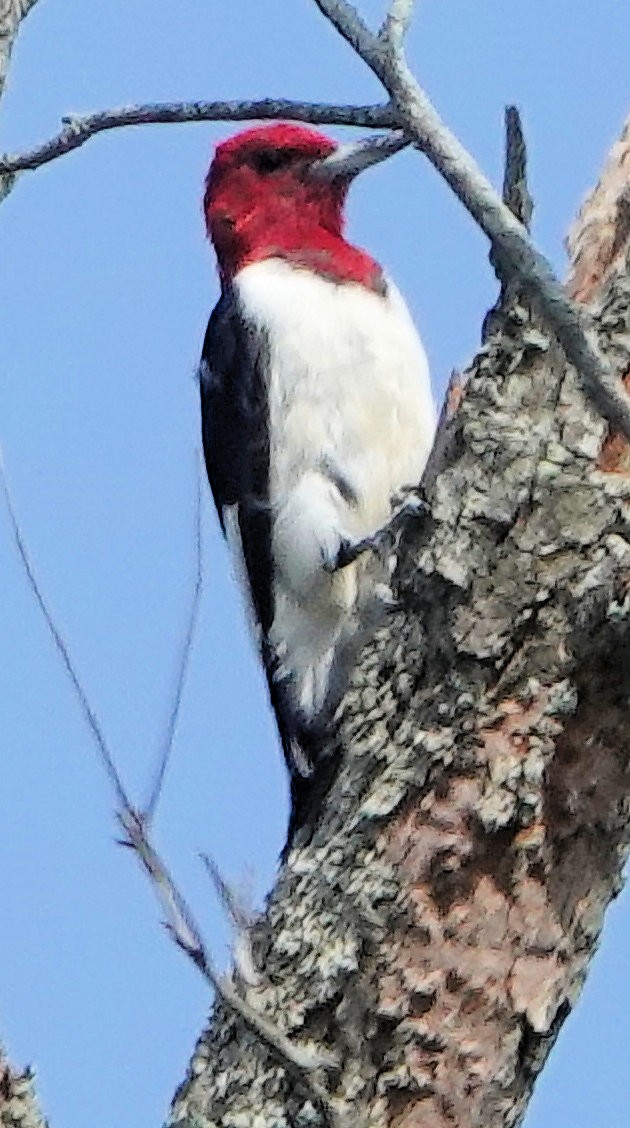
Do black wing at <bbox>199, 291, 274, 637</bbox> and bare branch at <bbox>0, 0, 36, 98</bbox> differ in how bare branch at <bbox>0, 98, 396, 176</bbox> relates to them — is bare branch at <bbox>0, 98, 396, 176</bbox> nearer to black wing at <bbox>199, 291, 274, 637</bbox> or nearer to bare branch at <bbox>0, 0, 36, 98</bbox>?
bare branch at <bbox>0, 0, 36, 98</bbox>

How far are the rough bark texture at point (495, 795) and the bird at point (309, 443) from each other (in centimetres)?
79

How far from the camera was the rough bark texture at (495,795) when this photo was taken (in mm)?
2330

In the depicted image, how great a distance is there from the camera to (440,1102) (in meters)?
2.36

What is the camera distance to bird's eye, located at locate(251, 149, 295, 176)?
402cm

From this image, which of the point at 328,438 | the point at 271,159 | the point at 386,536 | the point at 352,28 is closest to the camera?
the point at 352,28

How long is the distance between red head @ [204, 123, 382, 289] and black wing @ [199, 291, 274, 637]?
207 millimetres

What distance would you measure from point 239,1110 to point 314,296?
5.22 ft

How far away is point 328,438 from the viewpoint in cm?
340

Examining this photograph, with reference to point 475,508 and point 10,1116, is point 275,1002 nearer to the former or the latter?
point 10,1116

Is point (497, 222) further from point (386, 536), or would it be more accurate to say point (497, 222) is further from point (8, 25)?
point (8, 25)

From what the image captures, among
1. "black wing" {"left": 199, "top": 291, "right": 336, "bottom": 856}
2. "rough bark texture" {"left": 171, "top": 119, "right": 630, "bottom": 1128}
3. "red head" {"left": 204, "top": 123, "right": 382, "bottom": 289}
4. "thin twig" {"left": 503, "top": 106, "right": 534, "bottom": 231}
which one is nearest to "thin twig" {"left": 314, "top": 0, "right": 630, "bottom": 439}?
"thin twig" {"left": 503, "top": 106, "right": 534, "bottom": 231}

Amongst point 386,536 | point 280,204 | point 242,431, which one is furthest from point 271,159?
point 386,536

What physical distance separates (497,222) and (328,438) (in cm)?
186

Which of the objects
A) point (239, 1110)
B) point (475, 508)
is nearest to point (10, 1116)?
point (239, 1110)
